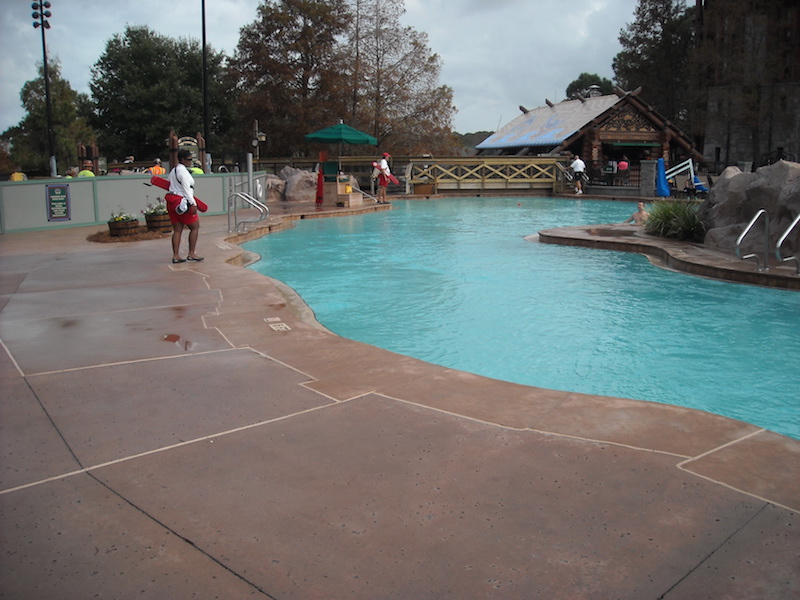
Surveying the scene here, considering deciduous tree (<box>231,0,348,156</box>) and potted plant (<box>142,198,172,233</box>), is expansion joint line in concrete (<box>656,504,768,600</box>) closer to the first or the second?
potted plant (<box>142,198,172,233</box>)

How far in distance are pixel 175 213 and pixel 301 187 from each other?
58.1 feet

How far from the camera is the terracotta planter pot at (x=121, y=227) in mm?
14336

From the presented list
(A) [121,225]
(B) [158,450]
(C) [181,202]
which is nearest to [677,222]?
(C) [181,202]

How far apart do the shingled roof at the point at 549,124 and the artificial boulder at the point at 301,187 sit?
47.0 ft

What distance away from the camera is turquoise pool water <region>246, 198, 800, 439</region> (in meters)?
6.84

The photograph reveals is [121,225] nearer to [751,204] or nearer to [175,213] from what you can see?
[175,213]

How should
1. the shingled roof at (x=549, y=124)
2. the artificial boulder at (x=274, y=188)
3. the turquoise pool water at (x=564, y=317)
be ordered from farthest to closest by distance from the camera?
the shingled roof at (x=549, y=124) < the artificial boulder at (x=274, y=188) < the turquoise pool water at (x=564, y=317)

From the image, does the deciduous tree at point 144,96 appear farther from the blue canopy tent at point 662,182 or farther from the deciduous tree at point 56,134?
the blue canopy tent at point 662,182

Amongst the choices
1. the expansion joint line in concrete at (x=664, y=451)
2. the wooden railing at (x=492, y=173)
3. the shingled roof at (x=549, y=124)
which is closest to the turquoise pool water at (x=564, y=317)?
the expansion joint line in concrete at (x=664, y=451)

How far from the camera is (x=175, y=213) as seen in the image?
10.8 metres

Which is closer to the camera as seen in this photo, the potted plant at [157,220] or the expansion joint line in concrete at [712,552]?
the expansion joint line in concrete at [712,552]

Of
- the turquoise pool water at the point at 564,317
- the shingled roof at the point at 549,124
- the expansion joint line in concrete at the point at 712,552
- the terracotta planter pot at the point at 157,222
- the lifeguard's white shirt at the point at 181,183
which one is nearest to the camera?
the expansion joint line in concrete at the point at 712,552

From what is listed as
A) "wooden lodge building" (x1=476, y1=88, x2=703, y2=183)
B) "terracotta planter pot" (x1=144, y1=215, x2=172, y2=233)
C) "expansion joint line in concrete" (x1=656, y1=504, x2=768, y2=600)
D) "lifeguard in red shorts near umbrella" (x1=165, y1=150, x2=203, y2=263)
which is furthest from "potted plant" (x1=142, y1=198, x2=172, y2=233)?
"wooden lodge building" (x1=476, y1=88, x2=703, y2=183)

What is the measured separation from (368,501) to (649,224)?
45.9 ft
